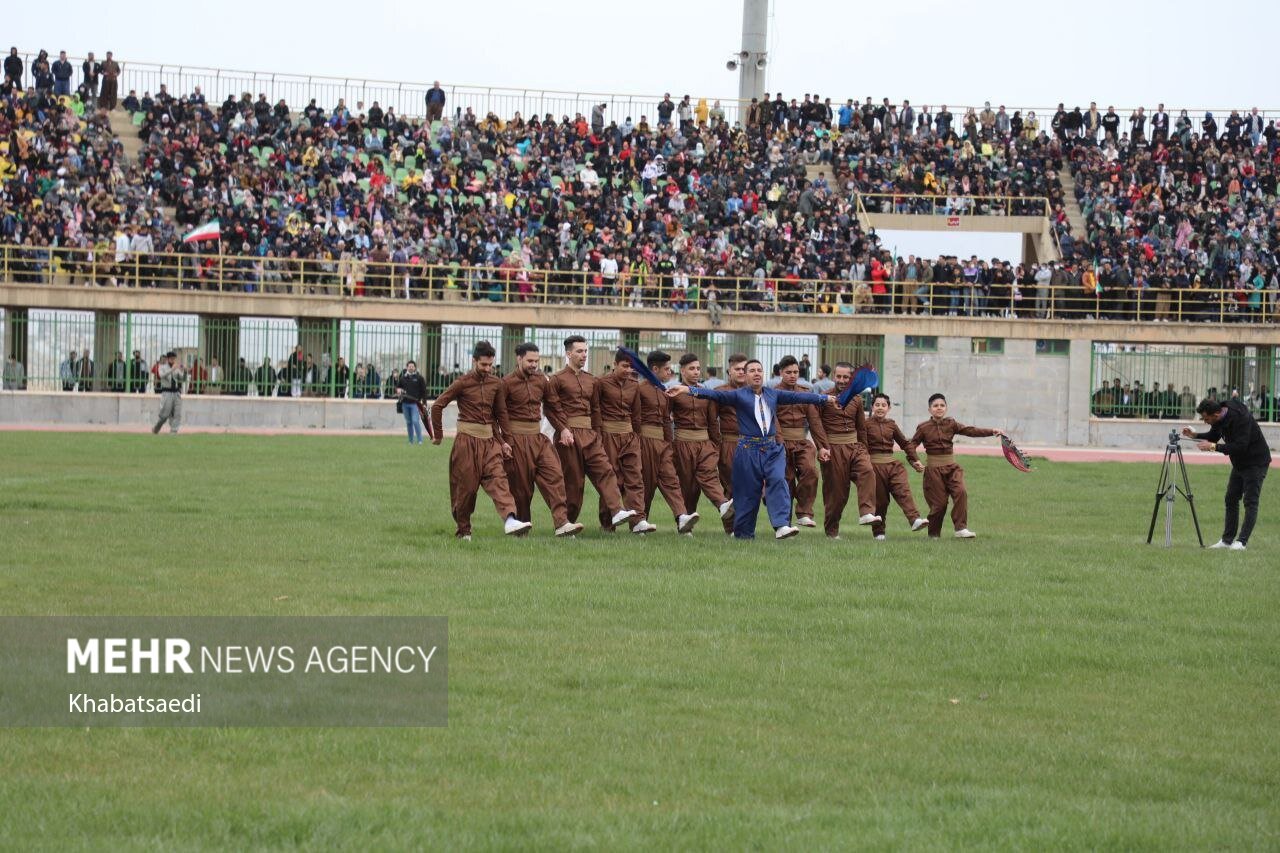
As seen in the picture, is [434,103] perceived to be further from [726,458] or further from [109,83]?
[726,458]

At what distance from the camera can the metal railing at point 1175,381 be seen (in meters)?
43.5

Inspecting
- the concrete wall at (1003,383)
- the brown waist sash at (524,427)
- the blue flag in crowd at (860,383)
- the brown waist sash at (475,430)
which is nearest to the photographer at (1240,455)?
the blue flag in crowd at (860,383)

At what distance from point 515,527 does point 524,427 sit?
1.08 m

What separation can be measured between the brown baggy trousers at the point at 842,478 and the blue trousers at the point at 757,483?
155cm

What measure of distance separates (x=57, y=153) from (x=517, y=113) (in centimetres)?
1276

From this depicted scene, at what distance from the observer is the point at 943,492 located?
1811 cm

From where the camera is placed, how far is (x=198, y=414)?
134ft

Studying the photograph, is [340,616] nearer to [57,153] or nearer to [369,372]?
[369,372]

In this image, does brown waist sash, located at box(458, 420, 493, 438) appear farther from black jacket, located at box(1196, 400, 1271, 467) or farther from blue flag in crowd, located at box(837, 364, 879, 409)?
black jacket, located at box(1196, 400, 1271, 467)

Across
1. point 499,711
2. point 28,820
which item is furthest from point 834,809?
point 28,820

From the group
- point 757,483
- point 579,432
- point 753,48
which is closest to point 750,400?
point 757,483

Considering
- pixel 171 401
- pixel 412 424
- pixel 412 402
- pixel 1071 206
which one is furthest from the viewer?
pixel 1071 206

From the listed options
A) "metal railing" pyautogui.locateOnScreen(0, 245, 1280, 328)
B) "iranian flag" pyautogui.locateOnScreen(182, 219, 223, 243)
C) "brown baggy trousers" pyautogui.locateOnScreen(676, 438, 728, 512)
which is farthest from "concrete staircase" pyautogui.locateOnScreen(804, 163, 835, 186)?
"brown baggy trousers" pyautogui.locateOnScreen(676, 438, 728, 512)

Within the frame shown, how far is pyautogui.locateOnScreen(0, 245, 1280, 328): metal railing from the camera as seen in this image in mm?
42281
